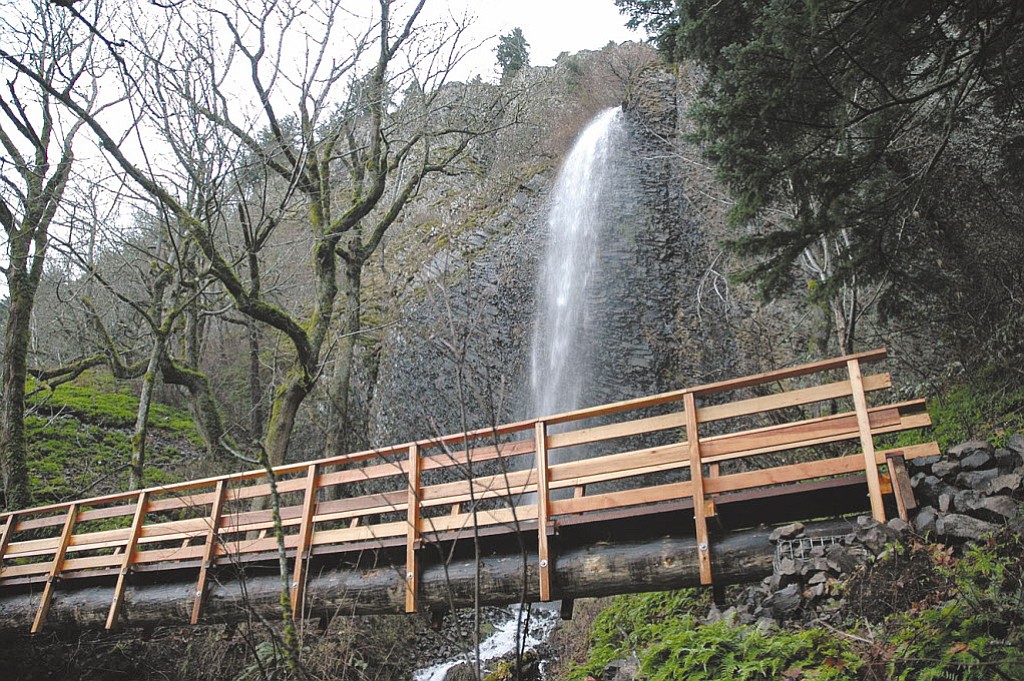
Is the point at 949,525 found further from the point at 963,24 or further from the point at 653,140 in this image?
the point at 653,140

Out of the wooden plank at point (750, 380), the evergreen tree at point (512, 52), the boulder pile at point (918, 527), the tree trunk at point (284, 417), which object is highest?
the evergreen tree at point (512, 52)

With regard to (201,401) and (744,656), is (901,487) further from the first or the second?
(201,401)

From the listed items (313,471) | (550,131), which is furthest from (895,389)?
(550,131)

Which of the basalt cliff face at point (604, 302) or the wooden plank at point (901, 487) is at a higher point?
the basalt cliff face at point (604, 302)

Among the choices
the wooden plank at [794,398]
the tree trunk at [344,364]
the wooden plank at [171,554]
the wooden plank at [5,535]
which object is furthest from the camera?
the tree trunk at [344,364]

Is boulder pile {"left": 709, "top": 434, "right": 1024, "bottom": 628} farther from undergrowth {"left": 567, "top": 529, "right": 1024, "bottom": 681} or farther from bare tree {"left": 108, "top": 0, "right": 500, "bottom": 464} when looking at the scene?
bare tree {"left": 108, "top": 0, "right": 500, "bottom": 464}

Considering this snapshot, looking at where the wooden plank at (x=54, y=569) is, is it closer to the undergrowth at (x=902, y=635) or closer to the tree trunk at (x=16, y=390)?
the tree trunk at (x=16, y=390)

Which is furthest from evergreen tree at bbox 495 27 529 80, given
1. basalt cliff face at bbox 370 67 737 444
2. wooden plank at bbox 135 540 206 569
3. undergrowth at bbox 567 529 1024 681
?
undergrowth at bbox 567 529 1024 681

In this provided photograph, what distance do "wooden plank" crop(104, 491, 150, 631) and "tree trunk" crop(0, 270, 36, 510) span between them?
5.30m

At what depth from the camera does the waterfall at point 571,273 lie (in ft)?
53.2

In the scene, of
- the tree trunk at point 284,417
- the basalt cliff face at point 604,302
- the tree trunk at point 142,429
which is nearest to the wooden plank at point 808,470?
the tree trunk at point 284,417

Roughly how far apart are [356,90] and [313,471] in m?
8.40

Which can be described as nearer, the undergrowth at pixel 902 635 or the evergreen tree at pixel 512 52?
the undergrowth at pixel 902 635

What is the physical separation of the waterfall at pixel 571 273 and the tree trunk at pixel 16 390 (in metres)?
9.92
